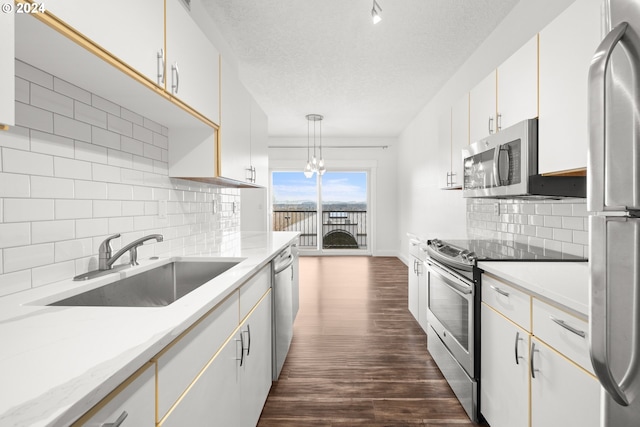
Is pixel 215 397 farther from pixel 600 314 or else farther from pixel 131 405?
pixel 600 314

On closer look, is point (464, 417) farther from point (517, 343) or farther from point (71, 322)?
point (71, 322)

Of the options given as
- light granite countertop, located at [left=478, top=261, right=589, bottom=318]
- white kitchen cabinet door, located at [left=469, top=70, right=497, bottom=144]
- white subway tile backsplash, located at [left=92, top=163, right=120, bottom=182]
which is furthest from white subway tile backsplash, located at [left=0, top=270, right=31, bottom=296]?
white kitchen cabinet door, located at [left=469, top=70, right=497, bottom=144]

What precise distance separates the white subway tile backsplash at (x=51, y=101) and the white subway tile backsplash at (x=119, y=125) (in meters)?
0.23

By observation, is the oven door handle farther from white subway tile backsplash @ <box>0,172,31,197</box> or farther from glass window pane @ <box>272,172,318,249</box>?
glass window pane @ <box>272,172,318,249</box>

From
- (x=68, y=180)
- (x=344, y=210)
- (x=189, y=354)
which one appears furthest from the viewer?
(x=344, y=210)

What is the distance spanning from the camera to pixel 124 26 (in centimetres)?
112

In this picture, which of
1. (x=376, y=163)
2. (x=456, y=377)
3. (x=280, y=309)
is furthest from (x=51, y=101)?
(x=376, y=163)

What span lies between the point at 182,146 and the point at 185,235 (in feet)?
1.99

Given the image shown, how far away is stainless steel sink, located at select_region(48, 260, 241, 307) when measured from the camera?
49.2 inches

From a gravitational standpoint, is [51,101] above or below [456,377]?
above

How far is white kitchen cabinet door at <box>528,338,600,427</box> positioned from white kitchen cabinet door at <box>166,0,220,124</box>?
1.87m

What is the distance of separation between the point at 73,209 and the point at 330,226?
6.56 meters

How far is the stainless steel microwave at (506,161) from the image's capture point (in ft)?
5.72

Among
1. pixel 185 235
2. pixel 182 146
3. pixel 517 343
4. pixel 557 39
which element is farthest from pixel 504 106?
pixel 185 235
